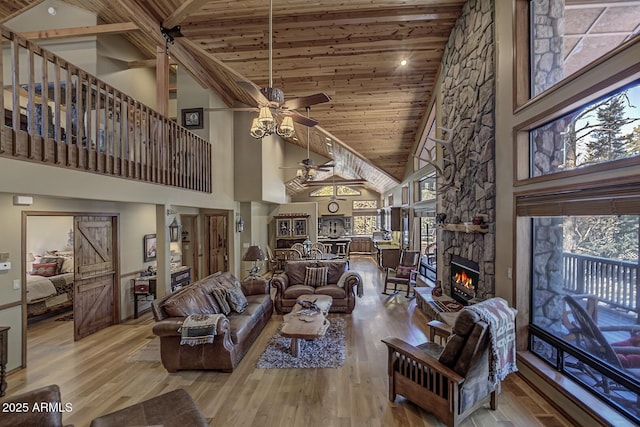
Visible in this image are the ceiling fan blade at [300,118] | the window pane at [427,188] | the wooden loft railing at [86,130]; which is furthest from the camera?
the window pane at [427,188]

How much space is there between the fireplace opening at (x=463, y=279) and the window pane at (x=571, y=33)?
2412mm

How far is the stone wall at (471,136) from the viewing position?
12.2ft

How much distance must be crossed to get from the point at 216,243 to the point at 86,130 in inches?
208

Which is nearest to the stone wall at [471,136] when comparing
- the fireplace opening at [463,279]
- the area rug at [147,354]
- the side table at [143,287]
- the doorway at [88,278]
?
the fireplace opening at [463,279]

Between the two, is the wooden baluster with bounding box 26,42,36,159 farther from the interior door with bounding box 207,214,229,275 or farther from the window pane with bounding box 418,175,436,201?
the window pane with bounding box 418,175,436,201

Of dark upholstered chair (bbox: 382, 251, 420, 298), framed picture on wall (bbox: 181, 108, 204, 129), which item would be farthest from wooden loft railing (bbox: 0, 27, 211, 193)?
dark upholstered chair (bbox: 382, 251, 420, 298)

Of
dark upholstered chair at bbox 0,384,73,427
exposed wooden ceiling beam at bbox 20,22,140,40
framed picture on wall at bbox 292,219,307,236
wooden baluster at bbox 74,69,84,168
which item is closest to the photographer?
dark upholstered chair at bbox 0,384,73,427

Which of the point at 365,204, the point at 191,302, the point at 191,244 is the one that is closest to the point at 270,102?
the point at 191,302

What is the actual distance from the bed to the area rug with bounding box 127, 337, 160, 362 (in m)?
2.68

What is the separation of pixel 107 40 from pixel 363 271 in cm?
859

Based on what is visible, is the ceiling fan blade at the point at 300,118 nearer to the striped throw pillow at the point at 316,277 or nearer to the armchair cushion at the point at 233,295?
the armchair cushion at the point at 233,295

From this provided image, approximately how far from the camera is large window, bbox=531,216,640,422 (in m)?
2.23

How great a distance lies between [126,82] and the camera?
18.2 feet

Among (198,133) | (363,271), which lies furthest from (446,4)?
(363,271)
